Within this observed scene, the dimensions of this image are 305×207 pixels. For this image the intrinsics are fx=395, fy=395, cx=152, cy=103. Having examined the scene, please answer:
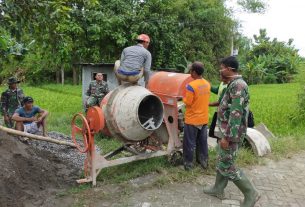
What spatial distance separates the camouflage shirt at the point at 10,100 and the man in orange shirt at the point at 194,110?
423 centimetres

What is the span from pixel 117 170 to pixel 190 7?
15.6 metres

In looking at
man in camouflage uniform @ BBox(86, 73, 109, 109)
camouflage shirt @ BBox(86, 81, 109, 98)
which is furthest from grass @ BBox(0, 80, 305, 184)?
camouflage shirt @ BBox(86, 81, 109, 98)

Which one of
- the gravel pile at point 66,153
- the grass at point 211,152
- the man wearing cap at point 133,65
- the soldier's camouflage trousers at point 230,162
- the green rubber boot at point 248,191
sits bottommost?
the gravel pile at point 66,153

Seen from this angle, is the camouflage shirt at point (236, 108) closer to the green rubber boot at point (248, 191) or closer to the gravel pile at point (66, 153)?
the green rubber boot at point (248, 191)

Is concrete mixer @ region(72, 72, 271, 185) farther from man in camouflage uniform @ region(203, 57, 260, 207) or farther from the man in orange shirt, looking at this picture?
man in camouflage uniform @ region(203, 57, 260, 207)

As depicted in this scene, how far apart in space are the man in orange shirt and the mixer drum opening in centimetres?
39

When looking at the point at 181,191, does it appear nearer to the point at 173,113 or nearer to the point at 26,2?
the point at 173,113

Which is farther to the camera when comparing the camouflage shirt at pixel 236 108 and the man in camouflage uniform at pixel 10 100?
the man in camouflage uniform at pixel 10 100

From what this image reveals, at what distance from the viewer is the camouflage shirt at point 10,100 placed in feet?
27.1

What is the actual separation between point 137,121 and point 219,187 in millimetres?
1372

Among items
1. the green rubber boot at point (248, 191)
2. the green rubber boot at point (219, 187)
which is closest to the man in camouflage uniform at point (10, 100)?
the green rubber boot at point (219, 187)

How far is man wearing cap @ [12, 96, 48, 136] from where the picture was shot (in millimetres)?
7418

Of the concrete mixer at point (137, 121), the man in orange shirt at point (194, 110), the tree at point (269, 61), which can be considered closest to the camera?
the concrete mixer at point (137, 121)

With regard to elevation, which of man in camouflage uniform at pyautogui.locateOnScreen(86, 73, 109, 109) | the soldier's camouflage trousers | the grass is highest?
man in camouflage uniform at pyautogui.locateOnScreen(86, 73, 109, 109)
